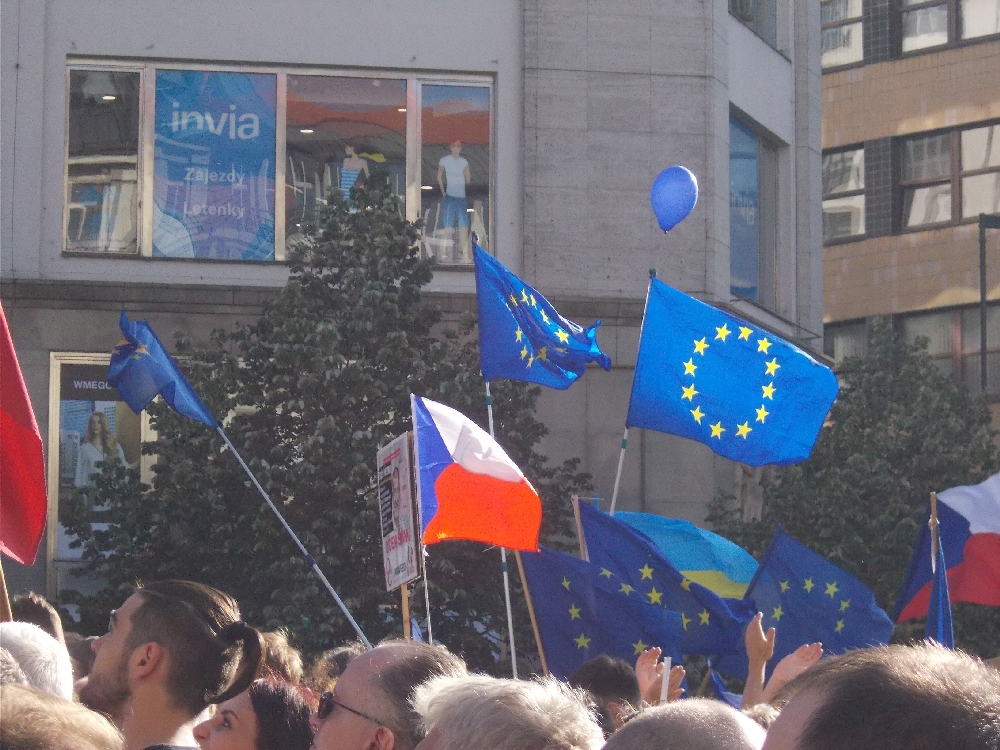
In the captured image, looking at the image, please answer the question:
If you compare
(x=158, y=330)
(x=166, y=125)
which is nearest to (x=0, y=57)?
(x=166, y=125)

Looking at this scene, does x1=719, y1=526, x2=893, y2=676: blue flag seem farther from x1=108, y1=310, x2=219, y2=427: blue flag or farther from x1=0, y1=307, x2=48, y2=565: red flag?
x1=108, y1=310, x2=219, y2=427: blue flag

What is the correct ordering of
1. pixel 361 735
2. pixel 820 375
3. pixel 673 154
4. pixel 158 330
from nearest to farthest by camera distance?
1. pixel 361 735
2. pixel 820 375
3. pixel 158 330
4. pixel 673 154

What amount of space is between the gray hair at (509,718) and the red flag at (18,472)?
4580 millimetres

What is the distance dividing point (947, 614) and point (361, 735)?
19.3ft

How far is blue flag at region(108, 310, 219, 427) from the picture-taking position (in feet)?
38.5

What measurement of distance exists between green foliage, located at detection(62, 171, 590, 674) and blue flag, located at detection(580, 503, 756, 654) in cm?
377

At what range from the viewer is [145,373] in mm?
11898

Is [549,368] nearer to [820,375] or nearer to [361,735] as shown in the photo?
[820,375]

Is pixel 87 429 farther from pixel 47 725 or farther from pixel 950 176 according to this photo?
pixel 950 176

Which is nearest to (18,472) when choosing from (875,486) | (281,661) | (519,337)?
(281,661)

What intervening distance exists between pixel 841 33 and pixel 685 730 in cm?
3405

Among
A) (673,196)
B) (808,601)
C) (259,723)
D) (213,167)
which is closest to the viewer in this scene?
(259,723)

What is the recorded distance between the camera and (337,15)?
723 inches

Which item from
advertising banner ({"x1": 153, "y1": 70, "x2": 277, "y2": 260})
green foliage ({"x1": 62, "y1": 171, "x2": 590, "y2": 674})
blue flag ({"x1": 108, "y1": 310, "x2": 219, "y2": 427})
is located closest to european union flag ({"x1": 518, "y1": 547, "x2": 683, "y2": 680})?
blue flag ({"x1": 108, "y1": 310, "x2": 219, "y2": 427})
